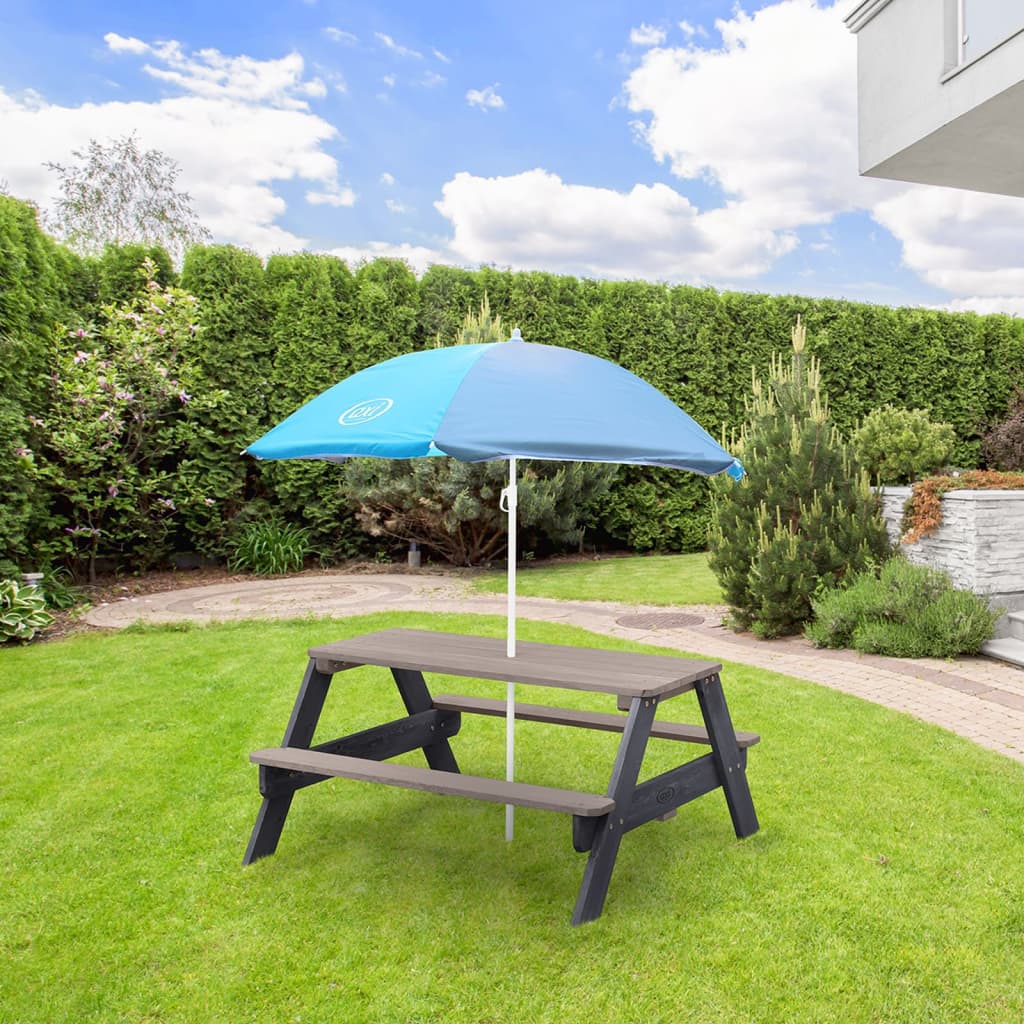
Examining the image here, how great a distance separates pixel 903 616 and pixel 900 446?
2.25 m

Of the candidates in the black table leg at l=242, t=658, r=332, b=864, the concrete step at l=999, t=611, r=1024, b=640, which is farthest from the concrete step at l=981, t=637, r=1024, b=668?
the black table leg at l=242, t=658, r=332, b=864

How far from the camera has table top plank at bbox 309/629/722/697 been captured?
2865 mm

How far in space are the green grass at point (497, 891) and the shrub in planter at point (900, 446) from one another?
4001 millimetres

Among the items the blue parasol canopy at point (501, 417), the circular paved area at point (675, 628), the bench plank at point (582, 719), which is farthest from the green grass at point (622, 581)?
the blue parasol canopy at point (501, 417)

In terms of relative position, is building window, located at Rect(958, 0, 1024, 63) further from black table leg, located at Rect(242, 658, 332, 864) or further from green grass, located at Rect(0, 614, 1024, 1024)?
black table leg, located at Rect(242, 658, 332, 864)

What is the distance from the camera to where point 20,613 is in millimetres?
7070

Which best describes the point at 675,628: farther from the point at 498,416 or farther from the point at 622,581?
the point at 498,416

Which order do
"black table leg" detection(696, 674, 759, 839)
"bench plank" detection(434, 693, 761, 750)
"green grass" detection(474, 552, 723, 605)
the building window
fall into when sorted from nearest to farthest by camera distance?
"black table leg" detection(696, 674, 759, 839)
"bench plank" detection(434, 693, 761, 750)
the building window
"green grass" detection(474, 552, 723, 605)

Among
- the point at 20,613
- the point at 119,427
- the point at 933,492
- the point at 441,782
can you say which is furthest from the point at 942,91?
the point at 20,613

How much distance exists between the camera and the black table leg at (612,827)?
2701 mm

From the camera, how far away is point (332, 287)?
11.3 metres

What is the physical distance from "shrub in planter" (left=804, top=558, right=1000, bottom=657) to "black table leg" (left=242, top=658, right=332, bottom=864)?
14.8 feet

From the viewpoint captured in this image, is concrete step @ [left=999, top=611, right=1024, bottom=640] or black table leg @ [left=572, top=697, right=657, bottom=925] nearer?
black table leg @ [left=572, top=697, right=657, bottom=925]

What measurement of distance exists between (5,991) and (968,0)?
9.37m
